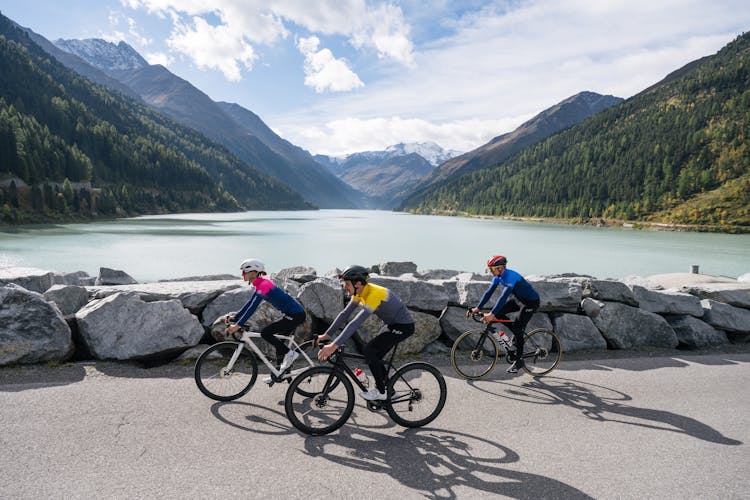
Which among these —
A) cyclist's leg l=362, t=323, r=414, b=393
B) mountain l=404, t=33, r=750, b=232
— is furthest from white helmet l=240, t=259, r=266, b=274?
mountain l=404, t=33, r=750, b=232

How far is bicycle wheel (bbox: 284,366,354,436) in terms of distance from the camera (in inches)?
244

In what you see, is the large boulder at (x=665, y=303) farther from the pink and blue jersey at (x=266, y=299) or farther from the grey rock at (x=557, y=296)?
the pink and blue jersey at (x=266, y=299)

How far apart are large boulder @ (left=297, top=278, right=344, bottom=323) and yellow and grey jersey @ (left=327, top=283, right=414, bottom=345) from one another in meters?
3.67

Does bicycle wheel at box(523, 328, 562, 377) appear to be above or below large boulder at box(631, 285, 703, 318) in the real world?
below

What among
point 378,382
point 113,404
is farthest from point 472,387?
point 113,404

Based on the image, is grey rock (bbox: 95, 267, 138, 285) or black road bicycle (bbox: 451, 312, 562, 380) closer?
black road bicycle (bbox: 451, 312, 562, 380)

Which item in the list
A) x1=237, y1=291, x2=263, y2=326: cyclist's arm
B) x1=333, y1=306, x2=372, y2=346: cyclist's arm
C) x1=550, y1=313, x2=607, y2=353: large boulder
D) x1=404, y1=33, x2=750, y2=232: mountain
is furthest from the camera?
x1=404, y1=33, x2=750, y2=232: mountain

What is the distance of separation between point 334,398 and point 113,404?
348 centimetres

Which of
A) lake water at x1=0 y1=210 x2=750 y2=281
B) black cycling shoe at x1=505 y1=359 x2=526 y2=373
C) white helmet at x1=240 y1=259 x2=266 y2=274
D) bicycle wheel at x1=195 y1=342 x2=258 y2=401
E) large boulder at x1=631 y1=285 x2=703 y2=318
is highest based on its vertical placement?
white helmet at x1=240 y1=259 x2=266 y2=274

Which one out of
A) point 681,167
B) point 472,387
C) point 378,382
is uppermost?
point 681,167

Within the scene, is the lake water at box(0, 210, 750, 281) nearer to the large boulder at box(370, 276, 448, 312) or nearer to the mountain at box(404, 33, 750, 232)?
the large boulder at box(370, 276, 448, 312)

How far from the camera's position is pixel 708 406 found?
7414 mm

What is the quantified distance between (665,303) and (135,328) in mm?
13354

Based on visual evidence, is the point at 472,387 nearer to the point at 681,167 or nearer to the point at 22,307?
the point at 22,307
